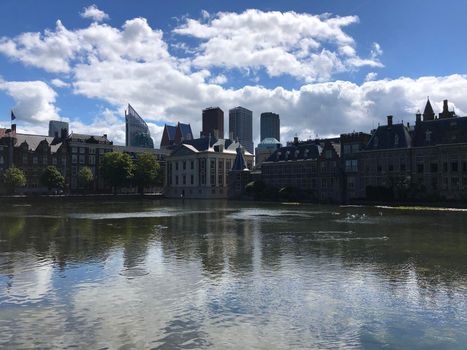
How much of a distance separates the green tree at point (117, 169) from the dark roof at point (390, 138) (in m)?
78.2

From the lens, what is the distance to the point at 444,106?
11662 cm

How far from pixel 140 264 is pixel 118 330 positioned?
11.1 meters

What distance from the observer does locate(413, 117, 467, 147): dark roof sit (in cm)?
9650

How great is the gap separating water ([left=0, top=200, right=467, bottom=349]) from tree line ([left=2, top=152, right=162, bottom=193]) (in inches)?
4611

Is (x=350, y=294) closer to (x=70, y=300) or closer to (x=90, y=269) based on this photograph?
(x=70, y=300)

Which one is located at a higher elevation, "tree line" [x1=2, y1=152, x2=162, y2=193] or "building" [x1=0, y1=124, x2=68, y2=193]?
"building" [x1=0, y1=124, x2=68, y2=193]

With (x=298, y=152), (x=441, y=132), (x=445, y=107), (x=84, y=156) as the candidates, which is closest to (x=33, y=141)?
(x=84, y=156)

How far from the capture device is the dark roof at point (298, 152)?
128 m

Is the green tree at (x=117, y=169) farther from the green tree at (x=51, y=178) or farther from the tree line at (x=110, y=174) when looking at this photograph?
the green tree at (x=51, y=178)

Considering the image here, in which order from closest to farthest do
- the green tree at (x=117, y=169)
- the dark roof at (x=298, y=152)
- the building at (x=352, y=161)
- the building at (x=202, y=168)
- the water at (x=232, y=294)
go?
1. the water at (x=232, y=294)
2. the building at (x=352, y=161)
3. the dark roof at (x=298, y=152)
4. the green tree at (x=117, y=169)
5. the building at (x=202, y=168)

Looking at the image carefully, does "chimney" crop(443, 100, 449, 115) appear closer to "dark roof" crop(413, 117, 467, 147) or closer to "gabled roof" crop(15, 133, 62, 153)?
"dark roof" crop(413, 117, 467, 147)

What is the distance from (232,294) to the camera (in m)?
18.8

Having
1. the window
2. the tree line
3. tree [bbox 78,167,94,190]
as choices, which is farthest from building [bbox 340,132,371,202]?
tree [bbox 78,167,94,190]

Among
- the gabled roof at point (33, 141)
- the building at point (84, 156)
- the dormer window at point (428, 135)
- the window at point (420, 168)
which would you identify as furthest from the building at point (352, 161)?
the gabled roof at point (33, 141)
